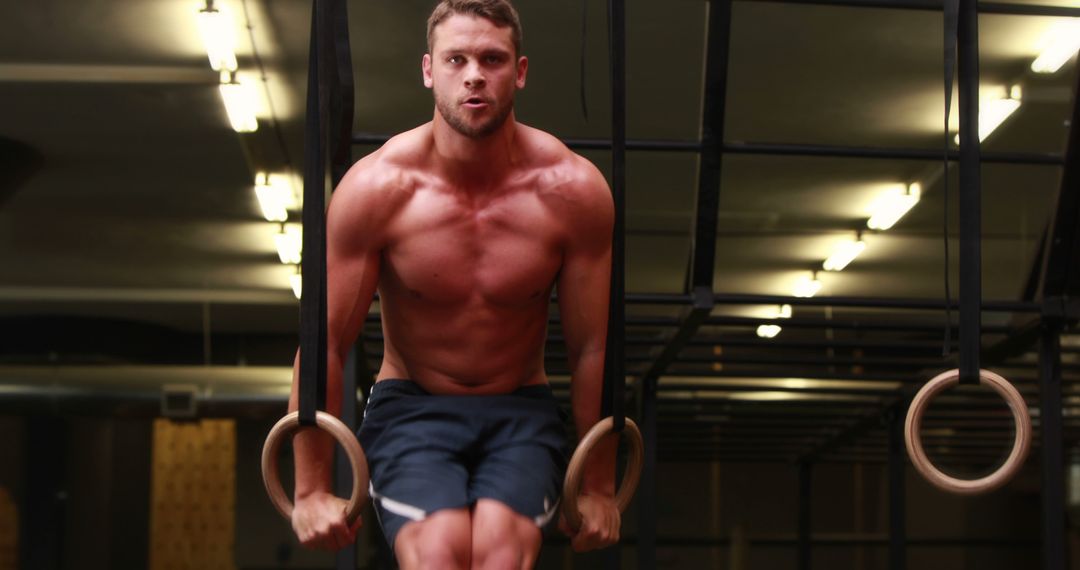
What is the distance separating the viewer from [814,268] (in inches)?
468

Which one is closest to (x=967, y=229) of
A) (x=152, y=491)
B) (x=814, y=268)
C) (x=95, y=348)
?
(x=814, y=268)

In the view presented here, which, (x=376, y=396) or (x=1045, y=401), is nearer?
(x=376, y=396)

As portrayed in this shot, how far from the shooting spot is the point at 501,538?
2867 millimetres

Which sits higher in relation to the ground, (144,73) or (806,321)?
(144,73)

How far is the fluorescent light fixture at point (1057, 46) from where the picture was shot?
784 centimetres

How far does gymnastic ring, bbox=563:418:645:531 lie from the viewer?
2.92m

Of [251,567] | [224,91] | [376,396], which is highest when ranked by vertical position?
[224,91]

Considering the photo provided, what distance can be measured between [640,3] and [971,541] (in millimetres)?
9527

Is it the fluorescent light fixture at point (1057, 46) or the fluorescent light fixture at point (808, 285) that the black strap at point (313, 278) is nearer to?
the fluorescent light fixture at point (1057, 46)

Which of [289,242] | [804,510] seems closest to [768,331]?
[804,510]

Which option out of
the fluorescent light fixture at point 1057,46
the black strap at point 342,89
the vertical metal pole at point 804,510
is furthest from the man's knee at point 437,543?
the vertical metal pole at point 804,510

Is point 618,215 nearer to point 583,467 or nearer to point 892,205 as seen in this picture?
point 583,467

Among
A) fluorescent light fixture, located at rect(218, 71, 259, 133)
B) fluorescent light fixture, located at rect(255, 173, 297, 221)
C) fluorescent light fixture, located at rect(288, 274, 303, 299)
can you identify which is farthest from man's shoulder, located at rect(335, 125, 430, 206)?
fluorescent light fixture, located at rect(288, 274, 303, 299)

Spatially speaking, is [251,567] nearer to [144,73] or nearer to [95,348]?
[95,348]
